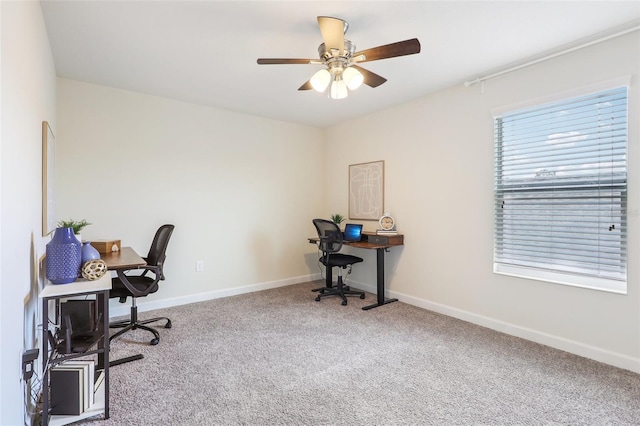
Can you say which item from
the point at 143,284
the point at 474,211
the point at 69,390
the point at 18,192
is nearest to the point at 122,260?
the point at 143,284

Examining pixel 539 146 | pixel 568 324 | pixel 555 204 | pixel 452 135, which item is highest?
pixel 452 135

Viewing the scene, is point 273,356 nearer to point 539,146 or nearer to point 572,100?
point 539,146

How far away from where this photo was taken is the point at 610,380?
215cm

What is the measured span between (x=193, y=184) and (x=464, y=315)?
3332mm

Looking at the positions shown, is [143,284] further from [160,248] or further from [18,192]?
[18,192]

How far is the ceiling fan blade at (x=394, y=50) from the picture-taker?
6.17 ft

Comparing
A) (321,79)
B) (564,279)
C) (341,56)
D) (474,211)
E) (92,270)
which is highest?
(341,56)

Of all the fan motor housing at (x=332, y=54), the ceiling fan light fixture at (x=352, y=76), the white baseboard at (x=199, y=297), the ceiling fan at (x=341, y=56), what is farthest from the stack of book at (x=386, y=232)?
the fan motor housing at (x=332, y=54)

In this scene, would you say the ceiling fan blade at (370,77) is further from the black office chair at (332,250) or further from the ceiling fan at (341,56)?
the black office chair at (332,250)

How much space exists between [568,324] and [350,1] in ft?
9.39

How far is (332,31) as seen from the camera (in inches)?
78.5

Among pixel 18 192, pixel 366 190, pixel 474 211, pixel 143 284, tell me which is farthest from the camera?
pixel 366 190

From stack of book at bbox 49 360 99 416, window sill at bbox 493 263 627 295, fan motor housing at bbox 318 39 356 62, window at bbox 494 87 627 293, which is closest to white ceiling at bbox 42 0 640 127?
fan motor housing at bbox 318 39 356 62

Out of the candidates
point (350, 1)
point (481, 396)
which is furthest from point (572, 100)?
point (481, 396)
